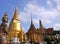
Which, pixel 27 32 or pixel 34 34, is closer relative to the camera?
pixel 34 34

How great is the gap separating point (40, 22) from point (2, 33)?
6907 millimetres

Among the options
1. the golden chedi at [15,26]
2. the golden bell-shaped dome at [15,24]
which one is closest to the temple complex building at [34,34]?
the golden chedi at [15,26]

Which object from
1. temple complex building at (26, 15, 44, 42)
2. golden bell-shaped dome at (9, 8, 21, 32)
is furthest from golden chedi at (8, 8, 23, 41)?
temple complex building at (26, 15, 44, 42)

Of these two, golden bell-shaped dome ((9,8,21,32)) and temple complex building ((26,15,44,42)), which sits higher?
golden bell-shaped dome ((9,8,21,32))

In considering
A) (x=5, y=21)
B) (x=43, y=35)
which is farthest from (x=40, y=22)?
(x=5, y=21)

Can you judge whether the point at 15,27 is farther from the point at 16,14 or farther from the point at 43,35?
the point at 43,35

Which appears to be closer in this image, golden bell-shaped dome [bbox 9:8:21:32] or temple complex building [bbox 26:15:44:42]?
temple complex building [bbox 26:15:44:42]

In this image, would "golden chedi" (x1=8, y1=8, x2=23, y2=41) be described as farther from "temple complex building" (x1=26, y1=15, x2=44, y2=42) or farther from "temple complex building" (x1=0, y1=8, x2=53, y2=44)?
"temple complex building" (x1=26, y1=15, x2=44, y2=42)

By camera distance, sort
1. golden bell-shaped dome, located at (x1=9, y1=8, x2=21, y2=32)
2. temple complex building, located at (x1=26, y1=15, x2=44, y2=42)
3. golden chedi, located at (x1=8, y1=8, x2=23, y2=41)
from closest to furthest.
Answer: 1. temple complex building, located at (x1=26, y1=15, x2=44, y2=42)
2. golden chedi, located at (x1=8, y1=8, x2=23, y2=41)
3. golden bell-shaped dome, located at (x1=9, y1=8, x2=21, y2=32)

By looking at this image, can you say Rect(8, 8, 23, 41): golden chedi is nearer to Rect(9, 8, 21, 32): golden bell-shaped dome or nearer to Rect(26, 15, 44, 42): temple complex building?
Rect(9, 8, 21, 32): golden bell-shaped dome

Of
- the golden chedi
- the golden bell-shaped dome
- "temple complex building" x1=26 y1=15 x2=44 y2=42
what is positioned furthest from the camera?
the golden bell-shaped dome

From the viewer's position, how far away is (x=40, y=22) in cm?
2652

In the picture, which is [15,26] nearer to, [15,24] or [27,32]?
[15,24]

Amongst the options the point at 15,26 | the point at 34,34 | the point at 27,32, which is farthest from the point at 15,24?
the point at 34,34
